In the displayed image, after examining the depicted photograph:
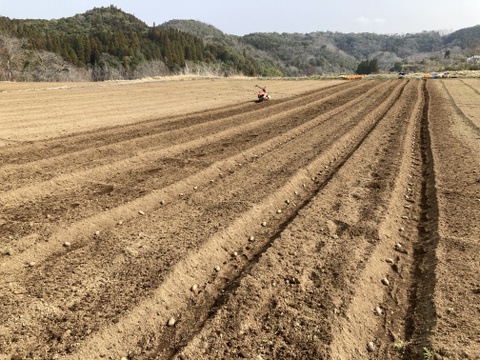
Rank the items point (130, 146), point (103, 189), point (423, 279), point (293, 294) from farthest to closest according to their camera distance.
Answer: point (130, 146)
point (103, 189)
point (423, 279)
point (293, 294)

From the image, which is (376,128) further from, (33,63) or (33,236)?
(33,63)

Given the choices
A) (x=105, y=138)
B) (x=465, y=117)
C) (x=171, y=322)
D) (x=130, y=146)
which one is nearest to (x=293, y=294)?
(x=171, y=322)

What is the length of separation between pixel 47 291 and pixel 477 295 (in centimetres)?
491

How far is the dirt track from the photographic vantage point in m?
3.29

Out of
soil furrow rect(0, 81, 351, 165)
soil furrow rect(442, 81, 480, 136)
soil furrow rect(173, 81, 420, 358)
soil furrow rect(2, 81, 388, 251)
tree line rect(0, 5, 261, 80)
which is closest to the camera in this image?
soil furrow rect(173, 81, 420, 358)

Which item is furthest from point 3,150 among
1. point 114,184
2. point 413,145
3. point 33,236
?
point 413,145

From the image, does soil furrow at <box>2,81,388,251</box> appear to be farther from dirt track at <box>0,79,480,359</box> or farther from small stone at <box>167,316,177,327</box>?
small stone at <box>167,316,177,327</box>

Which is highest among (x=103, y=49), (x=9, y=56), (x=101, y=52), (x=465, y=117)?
(x=103, y=49)

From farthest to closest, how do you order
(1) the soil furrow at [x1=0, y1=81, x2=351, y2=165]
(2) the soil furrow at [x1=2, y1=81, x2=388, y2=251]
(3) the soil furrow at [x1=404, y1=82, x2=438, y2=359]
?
(1) the soil furrow at [x1=0, y1=81, x2=351, y2=165] < (2) the soil furrow at [x1=2, y1=81, x2=388, y2=251] < (3) the soil furrow at [x1=404, y1=82, x2=438, y2=359]

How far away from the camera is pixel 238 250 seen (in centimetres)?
487

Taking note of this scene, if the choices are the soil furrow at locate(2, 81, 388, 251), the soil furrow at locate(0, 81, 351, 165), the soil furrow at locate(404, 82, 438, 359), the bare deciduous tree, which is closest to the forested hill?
the bare deciduous tree

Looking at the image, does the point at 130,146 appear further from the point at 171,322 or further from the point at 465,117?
the point at 465,117

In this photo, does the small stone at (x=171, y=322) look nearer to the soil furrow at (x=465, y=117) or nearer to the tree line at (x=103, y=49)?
the soil furrow at (x=465, y=117)

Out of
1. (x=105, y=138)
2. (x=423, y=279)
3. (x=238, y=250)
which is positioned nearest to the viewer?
(x=423, y=279)
